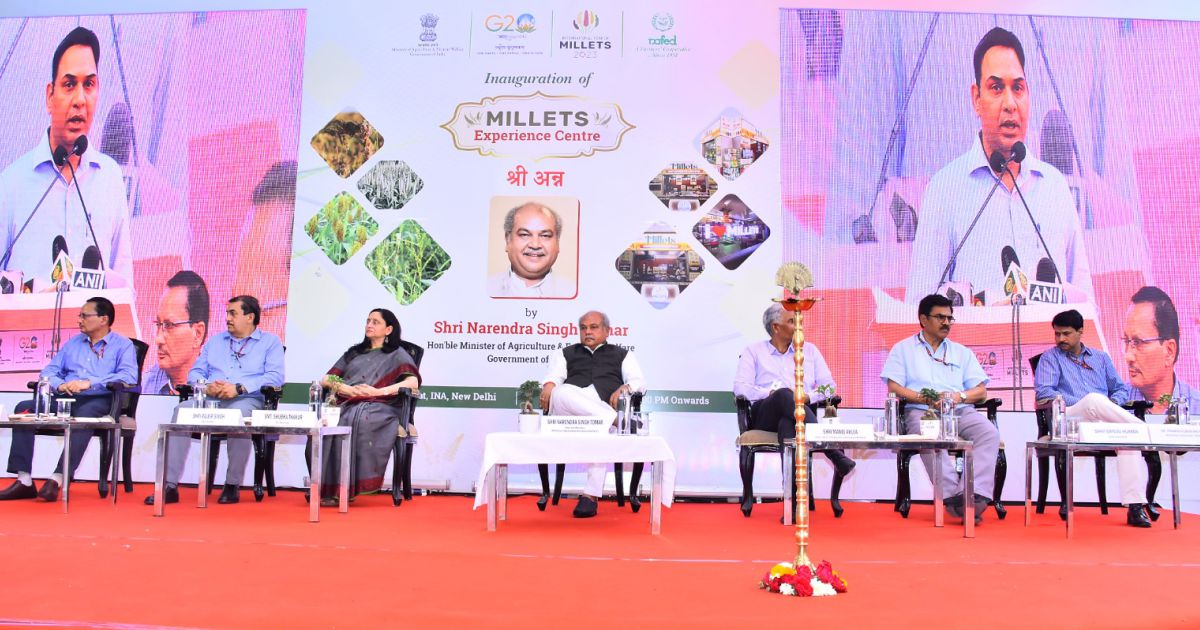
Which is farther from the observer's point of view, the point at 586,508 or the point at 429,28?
the point at 429,28

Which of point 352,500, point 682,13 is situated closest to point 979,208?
point 682,13

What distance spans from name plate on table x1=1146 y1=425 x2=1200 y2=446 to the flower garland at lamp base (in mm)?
2520

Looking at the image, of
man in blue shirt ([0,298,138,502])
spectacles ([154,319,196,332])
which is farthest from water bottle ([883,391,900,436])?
spectacles ([154,319,196,332])

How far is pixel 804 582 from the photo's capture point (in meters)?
2.84

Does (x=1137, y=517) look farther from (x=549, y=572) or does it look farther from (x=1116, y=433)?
(x=549, y=572)

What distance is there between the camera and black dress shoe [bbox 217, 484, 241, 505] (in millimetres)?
5695

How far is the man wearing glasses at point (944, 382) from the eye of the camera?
209 inches

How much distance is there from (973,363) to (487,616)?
4069mm

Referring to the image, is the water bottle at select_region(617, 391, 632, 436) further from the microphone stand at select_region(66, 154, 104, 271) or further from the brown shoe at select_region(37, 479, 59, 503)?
the microphone stand at select_region(66, 154, 104, 271)

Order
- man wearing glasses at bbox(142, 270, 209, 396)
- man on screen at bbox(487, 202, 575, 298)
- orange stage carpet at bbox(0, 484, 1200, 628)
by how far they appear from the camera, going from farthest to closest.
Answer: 1. man wearing glasses at bbox(142, 270, 209, 396)
2. man on screen at bbox(487, 202, 575, 298)
3. orange stage carpet at bbox(0, 484, 1200, 628)

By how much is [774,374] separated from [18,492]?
430 centimetres

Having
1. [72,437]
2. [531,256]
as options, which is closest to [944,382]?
[531,256]

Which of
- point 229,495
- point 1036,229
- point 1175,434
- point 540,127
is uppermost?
point 540,127

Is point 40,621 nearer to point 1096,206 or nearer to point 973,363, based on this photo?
point 973,363
